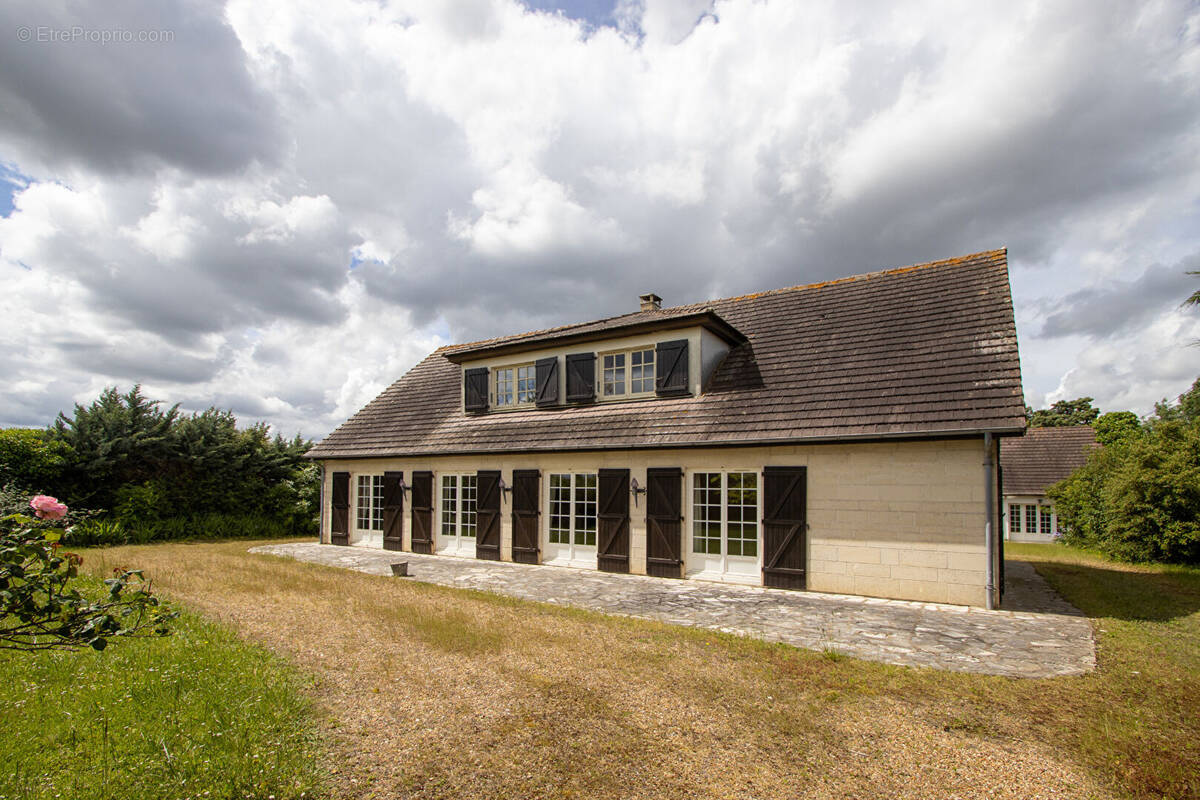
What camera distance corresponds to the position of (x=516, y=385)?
1537 cm

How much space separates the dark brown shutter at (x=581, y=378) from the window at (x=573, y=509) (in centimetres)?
193

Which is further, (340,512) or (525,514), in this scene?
(340,512)

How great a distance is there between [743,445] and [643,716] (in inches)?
261

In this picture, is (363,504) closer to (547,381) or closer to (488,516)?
(488,516)

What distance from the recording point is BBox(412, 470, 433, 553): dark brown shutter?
1505 cm

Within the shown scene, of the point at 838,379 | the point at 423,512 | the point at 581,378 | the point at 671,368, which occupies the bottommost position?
the point at 423,512

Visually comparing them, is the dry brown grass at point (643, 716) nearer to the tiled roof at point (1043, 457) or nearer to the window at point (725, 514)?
the window at point (725, 514)

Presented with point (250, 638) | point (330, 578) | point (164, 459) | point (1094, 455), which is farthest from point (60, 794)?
point (1094, 455)

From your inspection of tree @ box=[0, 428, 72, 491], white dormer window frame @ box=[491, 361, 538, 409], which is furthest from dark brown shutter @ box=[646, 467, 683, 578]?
tree @ box=[0, 428, 72, 491]

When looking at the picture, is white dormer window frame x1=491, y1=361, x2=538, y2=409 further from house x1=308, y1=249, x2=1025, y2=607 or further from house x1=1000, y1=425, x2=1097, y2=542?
house x1=1000, y1=425, x2=1097, y2=542

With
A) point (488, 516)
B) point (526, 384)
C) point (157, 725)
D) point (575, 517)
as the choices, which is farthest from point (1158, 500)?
point (157, 725)

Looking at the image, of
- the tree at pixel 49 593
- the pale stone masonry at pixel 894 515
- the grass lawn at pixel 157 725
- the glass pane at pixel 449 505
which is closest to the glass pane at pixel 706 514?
the pale stone masonry at pixel 894 515

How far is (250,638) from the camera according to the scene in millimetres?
6680

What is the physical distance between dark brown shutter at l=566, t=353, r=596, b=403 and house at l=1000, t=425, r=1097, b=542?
21595 mm
